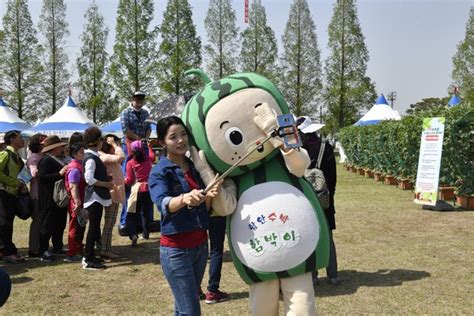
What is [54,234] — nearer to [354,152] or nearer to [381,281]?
[381,281]

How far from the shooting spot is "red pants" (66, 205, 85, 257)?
6.62 m

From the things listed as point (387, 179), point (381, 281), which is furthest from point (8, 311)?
point (387, 179)

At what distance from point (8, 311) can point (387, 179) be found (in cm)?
1304

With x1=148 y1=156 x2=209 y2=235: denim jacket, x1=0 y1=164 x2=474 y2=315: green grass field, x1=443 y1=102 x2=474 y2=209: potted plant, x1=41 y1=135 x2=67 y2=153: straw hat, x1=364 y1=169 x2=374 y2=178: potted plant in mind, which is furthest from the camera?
x1=364 y1=169 x2=374 y2=178: potted plant

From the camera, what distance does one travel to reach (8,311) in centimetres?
468

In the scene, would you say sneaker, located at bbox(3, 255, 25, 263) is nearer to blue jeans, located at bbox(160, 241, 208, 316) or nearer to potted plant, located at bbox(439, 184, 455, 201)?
blue jeans, located at bbox(160, 241, 208, 316)

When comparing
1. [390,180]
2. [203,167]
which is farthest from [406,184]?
[203,167]

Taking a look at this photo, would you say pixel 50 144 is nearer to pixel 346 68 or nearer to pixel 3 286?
pixel 3 286

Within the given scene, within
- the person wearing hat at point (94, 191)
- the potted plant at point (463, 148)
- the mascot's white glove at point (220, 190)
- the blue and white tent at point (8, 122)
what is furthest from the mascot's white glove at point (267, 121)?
the blue and white tent at point (8, 122)

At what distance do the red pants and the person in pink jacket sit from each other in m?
0.34

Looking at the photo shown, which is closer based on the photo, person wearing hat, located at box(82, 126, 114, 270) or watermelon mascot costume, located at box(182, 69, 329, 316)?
watermelon mascot costume, located at box(182, 69, 329, 316)

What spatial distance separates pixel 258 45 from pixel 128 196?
96.5ft

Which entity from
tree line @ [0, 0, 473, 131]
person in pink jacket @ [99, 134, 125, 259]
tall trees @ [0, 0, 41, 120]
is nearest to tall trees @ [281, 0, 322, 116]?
tree line @ [0, 0, 473, 131]

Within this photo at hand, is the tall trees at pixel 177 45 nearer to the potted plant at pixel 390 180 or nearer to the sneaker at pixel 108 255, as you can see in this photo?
the potted plant at pixel 390 180
